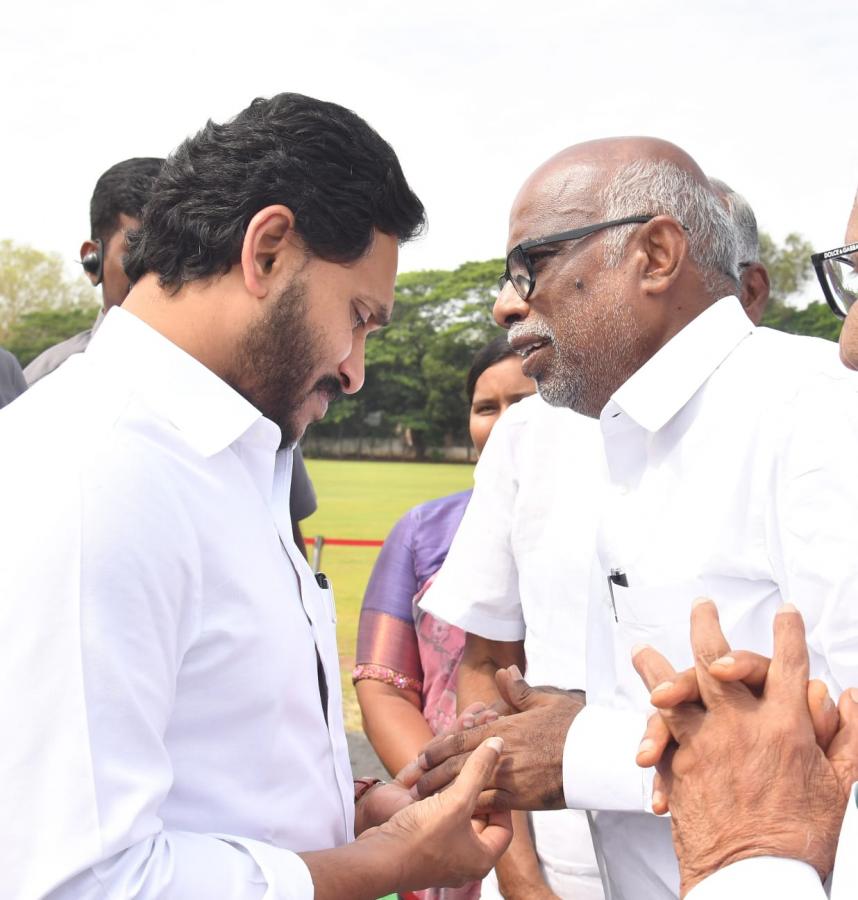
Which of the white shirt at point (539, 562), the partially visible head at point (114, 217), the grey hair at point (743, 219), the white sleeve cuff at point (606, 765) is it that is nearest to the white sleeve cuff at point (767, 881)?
the white sleeve cuff at point (606, 765)

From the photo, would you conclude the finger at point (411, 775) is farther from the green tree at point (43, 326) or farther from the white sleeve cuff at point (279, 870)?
the green tree at point (43, 326)

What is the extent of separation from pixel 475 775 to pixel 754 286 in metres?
2.55

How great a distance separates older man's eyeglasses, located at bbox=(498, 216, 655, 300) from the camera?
8.39 feet

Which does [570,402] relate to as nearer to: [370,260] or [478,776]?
[370,260]

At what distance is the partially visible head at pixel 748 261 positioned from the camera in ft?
12.5

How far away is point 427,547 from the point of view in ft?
12.1

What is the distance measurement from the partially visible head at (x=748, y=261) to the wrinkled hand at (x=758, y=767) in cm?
249

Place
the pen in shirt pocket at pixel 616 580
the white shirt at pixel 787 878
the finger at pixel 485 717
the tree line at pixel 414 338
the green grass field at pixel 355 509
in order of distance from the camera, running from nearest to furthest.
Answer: the white shirt at pixel 787 878 → the pen in shirt pocket at pixel 616 580 → the finger at pixel 485 717 → the green grass field at pixel 355 509 → the tree line at pixel 414 338

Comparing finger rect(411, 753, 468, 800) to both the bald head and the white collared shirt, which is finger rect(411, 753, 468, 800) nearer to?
the white collared shirt

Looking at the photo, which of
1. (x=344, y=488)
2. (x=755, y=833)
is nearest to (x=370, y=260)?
(x=755, y=833)

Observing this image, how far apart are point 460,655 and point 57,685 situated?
7.47ft

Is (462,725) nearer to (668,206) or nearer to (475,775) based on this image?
(475,775)

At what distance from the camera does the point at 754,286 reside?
12.6ft

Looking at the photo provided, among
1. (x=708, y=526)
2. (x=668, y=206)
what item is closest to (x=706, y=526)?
(x=708, y=526)
